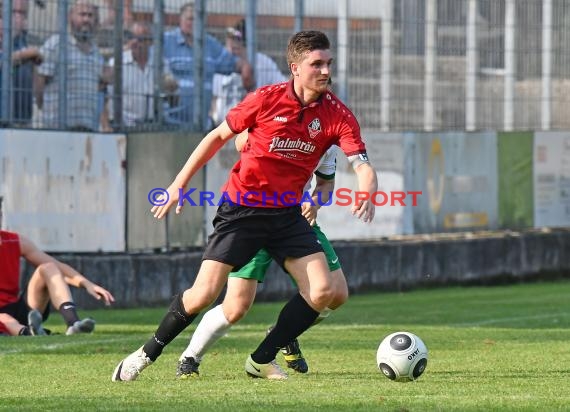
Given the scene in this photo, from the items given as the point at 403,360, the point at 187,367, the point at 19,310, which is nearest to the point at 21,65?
the point at 19,310

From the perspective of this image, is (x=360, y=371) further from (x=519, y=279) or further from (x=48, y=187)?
(x=519, y=279)

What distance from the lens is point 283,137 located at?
9039 mm

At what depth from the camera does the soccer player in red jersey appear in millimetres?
9016

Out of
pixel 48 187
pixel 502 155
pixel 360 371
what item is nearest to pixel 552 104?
pixel 502 155

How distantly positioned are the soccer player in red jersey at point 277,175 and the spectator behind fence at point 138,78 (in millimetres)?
8378

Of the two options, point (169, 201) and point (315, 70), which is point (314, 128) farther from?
point (169, 201)

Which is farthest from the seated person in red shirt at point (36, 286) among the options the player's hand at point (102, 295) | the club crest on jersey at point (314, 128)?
the club crest on jersey at point (314, 128)

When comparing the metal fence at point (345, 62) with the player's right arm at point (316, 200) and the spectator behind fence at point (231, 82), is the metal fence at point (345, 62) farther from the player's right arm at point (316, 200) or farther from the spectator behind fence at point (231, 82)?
the player's right arm at point (316, 200)

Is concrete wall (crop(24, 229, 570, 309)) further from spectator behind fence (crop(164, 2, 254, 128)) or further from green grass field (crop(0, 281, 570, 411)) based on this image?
spectator behind fence (crop(164, 2, 254, 128))

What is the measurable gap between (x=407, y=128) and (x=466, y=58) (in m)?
1.27

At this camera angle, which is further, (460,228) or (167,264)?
(460,228)

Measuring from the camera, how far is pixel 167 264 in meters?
17.6

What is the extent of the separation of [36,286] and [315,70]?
5622 mm

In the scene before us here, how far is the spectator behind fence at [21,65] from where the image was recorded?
16312 mm
